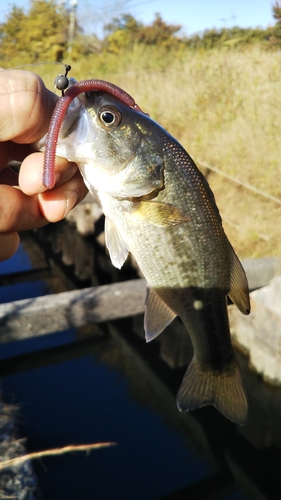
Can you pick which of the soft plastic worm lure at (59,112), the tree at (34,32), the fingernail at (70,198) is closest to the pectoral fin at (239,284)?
the fingernail at (70,198)

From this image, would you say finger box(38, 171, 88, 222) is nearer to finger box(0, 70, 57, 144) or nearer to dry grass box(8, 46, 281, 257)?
finger box(0, 70, 57, 144)

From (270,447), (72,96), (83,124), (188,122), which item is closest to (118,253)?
(83,124)

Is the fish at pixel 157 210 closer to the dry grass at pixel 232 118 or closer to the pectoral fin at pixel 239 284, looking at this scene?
the pectoral fin at pixel 239 284

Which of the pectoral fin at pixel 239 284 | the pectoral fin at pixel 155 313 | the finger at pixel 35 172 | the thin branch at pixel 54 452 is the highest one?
the finger at pixel 35 172

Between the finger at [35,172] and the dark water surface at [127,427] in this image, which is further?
the dark water surface at [127,427]

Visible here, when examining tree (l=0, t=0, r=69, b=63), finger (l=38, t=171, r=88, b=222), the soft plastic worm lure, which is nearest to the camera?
the soft plastic worm lure

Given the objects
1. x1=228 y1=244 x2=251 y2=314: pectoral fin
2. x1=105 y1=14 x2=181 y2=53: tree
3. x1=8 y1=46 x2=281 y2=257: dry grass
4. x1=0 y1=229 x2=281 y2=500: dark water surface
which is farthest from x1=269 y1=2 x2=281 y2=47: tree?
x1=228 y1=244 x2=251 y2=314: pectoral fin

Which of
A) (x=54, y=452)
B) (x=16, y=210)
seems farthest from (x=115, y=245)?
(x=54, y=452)
